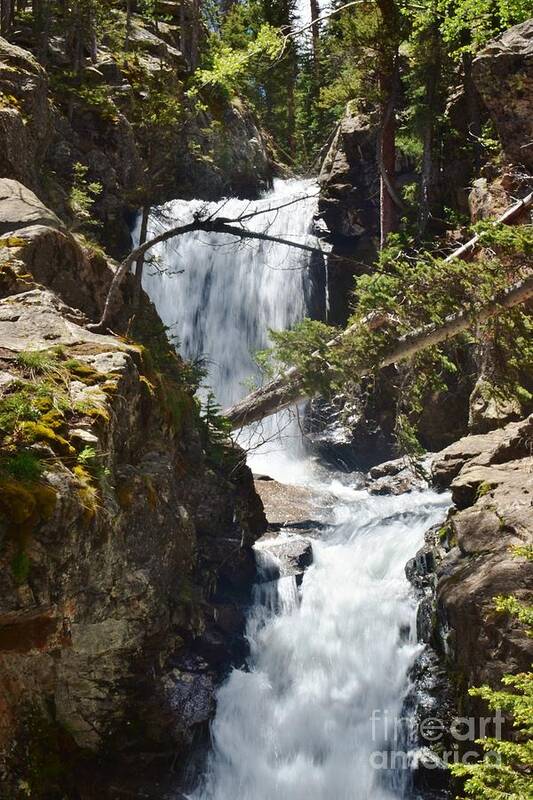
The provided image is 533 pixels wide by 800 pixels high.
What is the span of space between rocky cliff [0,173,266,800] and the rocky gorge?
0.03 m

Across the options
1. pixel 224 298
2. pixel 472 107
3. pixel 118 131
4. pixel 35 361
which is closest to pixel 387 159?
pixel 472 107

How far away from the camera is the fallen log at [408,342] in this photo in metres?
9.44

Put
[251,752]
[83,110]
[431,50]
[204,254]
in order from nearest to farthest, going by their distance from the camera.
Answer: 1. [251,752]
2. [431,50]
3. [83,110]
4. [204,254]

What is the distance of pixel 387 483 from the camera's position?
58.3ft

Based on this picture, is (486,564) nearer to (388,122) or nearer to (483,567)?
(483,567)

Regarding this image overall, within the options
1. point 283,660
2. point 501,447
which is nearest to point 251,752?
point 283,660

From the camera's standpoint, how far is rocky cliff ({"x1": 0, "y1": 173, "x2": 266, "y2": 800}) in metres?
6.16

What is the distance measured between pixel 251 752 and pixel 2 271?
7.35m

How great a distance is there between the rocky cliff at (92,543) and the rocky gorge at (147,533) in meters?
0.03

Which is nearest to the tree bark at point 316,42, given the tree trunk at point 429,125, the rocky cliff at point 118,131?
the rocky cliff at point 118,131

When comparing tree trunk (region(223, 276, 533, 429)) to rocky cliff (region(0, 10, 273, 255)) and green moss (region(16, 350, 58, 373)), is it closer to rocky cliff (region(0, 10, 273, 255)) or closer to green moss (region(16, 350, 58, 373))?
green moss (region(16, 350, 58, 373))

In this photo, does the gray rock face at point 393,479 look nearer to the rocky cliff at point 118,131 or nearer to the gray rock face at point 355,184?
the gray rock face at point 355,184

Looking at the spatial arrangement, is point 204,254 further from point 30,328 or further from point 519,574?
point 519,574

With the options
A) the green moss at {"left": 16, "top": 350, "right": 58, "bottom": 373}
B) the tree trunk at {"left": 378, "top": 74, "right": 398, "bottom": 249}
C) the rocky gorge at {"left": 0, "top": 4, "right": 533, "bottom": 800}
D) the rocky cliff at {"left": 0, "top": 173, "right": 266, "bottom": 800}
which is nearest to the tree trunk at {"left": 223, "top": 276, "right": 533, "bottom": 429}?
the rocky gorge at {"left": 0, "top": 4, "right": 533, "bottom": 800}
